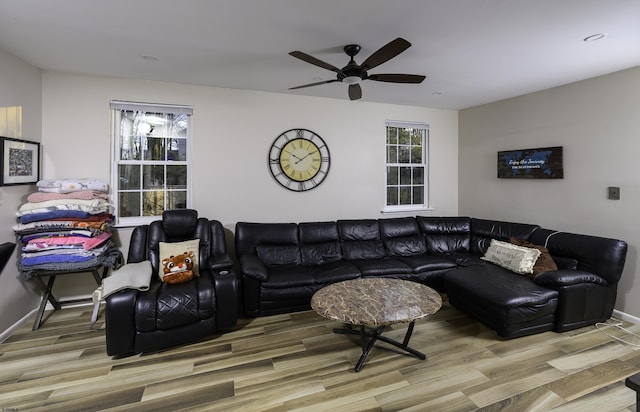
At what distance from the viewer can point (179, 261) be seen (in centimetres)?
304

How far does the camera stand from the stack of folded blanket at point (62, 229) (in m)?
2.95

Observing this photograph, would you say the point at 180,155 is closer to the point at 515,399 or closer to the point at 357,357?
Result: the point at 357,357

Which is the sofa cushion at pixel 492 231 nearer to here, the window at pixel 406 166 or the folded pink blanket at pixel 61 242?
the window at pixel 406 166

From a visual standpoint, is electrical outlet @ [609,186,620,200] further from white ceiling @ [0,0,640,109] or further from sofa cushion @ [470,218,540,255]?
white ceiling @ [0,0,640,109]

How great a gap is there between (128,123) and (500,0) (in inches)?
157

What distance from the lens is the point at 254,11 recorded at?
7.07 feet

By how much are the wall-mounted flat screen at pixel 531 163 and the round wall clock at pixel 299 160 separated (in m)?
2.63

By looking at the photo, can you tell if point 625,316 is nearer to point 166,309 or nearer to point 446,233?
point 446,233

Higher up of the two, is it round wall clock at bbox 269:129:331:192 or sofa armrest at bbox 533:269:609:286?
round wall clock at bbox 269:129:331:192

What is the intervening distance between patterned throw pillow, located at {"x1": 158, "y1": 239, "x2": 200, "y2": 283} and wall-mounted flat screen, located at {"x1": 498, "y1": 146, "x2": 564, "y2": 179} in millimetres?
4391

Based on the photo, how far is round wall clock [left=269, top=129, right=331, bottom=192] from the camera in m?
4.26

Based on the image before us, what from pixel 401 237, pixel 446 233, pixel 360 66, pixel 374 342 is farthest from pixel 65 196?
pixel 446 233

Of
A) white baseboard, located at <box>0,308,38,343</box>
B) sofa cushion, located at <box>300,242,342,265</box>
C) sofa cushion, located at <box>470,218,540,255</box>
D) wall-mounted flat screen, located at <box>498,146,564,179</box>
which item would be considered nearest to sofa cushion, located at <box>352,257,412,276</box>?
sofa cushion, located at <box>300,242,342,265</box>

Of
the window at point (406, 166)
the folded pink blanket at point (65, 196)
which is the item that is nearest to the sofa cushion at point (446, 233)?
the window at point (406, 166)
